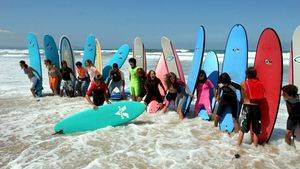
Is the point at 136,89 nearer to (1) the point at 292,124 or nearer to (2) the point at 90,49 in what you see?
(2) the point at 90,49

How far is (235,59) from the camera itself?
23.1 feet

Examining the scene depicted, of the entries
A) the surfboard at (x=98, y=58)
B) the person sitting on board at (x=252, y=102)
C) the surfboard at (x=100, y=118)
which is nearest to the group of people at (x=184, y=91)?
the person sitting on board at (x=252, y=102)

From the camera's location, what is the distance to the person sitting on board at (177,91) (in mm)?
7589

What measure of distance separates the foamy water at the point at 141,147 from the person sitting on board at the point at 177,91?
0.27 m

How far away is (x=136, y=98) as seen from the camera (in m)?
9.38

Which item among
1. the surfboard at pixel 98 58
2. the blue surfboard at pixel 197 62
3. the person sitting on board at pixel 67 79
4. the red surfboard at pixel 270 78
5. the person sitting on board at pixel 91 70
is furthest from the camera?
the surfboard at pixel 98 58

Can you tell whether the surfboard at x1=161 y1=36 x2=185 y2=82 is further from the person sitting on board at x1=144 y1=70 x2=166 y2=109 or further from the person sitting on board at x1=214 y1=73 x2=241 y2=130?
the person sitting on board at x1=214 y1=73 x2=241 y2=130

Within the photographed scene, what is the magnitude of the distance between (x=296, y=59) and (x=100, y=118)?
3569 mm

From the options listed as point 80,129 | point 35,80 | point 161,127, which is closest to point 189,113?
point 161,127

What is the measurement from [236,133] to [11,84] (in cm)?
1035

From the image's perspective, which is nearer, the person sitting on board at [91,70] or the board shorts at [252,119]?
the board shorts at [252,119]

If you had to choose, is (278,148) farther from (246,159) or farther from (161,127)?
(161,127)

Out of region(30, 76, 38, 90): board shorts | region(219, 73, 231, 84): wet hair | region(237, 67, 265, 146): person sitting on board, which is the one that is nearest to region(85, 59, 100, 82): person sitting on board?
region(30, 76, 38, 90): board shorts

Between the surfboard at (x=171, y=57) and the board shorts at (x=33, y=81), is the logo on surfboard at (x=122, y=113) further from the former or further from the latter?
the board shorts at (x=33, y=81)
